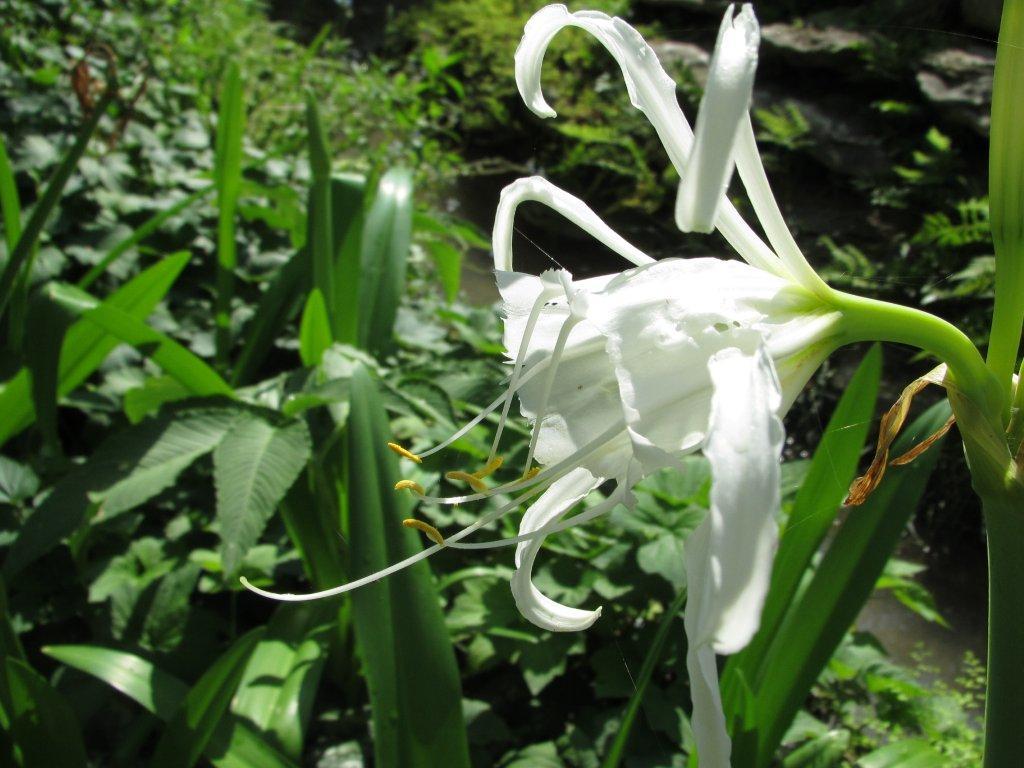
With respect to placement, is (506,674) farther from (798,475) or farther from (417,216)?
(417,216)

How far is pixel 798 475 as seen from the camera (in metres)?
1.69

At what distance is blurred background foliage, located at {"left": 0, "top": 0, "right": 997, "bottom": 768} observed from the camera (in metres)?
1.36

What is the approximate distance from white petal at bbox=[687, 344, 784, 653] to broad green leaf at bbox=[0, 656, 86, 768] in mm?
1044

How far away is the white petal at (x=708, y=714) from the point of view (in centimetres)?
45

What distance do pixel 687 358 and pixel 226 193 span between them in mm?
1855

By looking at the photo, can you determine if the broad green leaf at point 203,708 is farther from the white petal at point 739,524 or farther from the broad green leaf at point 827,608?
the white petal at point 739,524

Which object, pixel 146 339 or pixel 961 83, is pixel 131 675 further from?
pixel 961 83

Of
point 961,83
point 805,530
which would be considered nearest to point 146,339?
point 805,530

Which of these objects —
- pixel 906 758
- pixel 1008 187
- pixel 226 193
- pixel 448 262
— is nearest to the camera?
pixel 1008 187

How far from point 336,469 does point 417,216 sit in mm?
966

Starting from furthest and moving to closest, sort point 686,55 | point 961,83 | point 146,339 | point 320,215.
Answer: point 686,55 → point 961,83 → point 320,215 → point 146,339

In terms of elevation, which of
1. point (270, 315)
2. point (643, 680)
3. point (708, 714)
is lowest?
point (643, 680)

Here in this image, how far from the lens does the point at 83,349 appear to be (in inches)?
72.9

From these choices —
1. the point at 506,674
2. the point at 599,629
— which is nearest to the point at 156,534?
the point at 506,674
